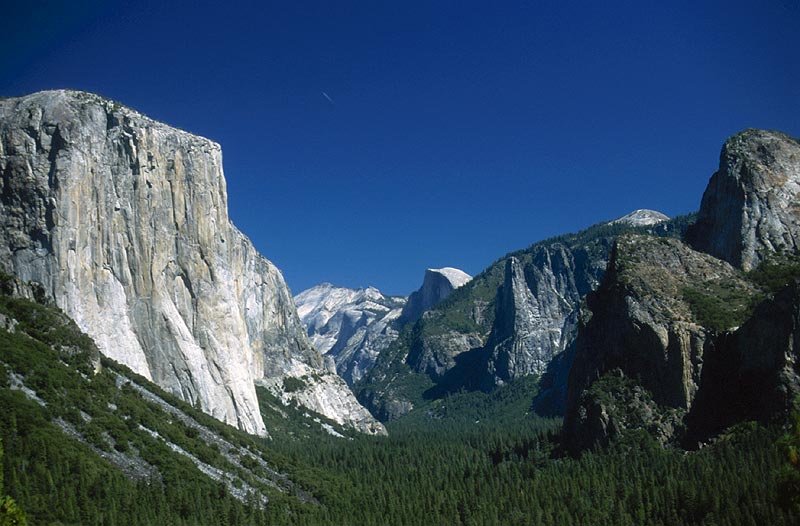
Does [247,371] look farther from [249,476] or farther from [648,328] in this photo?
[648,328]

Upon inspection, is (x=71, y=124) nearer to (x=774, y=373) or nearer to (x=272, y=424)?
(x=272, y=424)

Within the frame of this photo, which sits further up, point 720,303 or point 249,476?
point 720,303

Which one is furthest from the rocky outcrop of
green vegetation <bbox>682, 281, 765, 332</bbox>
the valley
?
green vegetation <bbox>682, 281, 765, 332</bbox>

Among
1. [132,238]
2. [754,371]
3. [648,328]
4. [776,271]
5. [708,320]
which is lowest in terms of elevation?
[754,371]

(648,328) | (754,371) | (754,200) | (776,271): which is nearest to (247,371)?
(648,328)

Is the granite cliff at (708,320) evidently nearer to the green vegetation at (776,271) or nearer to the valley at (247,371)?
the green vegetation at (776,271)

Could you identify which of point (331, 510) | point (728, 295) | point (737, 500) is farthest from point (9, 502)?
point (728, 295)
